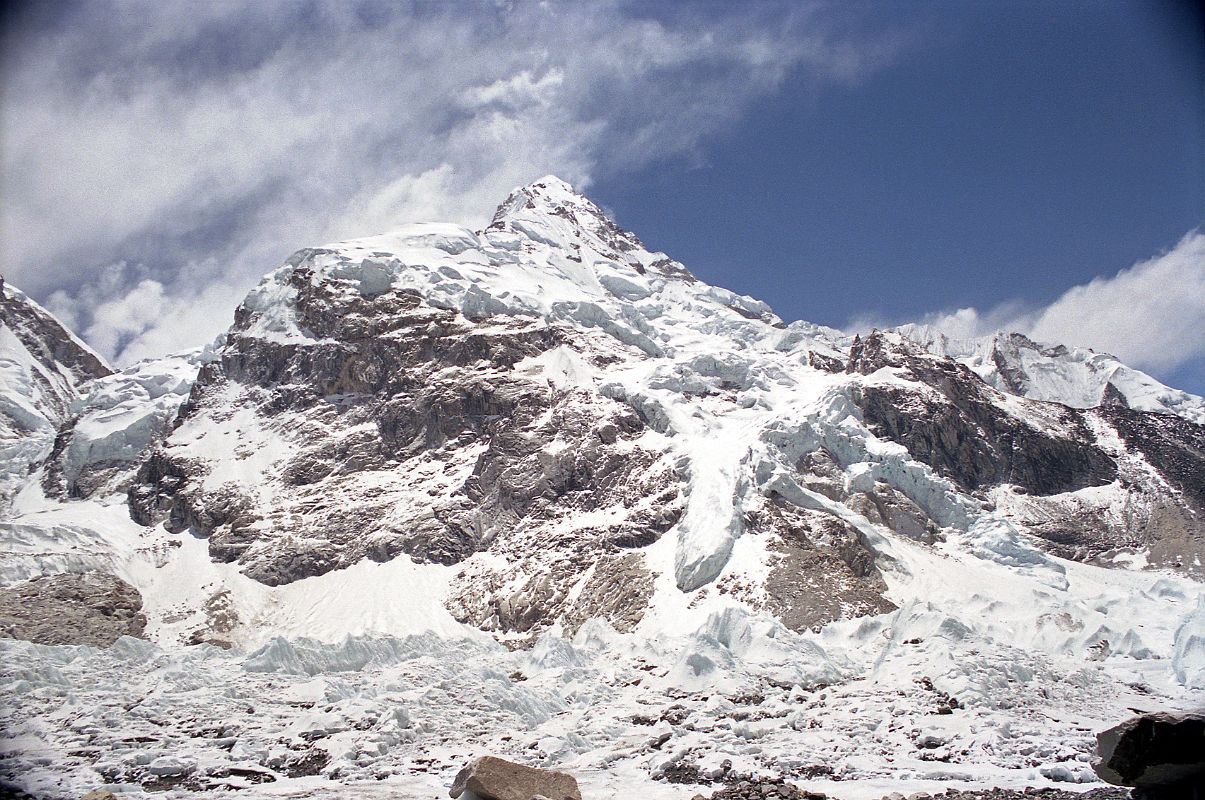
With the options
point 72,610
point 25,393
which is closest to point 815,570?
point 72,610

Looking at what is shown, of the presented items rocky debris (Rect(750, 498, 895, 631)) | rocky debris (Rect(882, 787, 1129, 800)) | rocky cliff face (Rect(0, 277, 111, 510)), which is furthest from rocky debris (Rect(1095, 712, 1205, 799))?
rocky cliff face (Rect(0, 277, 111, 510))

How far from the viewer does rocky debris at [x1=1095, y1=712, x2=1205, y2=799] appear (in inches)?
726

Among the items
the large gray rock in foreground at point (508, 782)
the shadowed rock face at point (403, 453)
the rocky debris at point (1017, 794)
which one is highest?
A: the shadowed rock face at point (403, 453)

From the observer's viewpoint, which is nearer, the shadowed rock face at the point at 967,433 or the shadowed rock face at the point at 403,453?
the shadowed rock face at the point at 403,453

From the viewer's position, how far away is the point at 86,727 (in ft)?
141

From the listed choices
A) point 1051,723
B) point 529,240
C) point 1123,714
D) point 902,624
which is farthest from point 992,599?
point 529,240

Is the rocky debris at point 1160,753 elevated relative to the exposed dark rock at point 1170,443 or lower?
lower

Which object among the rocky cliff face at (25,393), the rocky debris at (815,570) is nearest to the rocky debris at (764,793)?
the rocky debris at (815,570)

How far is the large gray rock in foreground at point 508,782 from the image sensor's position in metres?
25.2

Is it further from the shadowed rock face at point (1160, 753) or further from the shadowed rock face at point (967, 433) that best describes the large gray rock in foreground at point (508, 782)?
the shadowed rock face at point (967, 433)

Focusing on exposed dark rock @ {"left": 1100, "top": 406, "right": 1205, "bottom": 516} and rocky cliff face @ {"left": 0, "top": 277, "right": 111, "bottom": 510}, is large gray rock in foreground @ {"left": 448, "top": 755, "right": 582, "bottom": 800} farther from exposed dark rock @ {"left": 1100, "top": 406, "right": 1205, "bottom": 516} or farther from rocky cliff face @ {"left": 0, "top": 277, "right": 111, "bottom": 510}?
exposed dark rock @ {"left": 1100, "top": 406, "right": 1205, "bottom": 516}

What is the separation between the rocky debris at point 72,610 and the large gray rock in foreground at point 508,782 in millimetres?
64568

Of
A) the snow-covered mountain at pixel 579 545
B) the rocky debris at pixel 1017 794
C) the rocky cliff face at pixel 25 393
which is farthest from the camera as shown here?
the rocky cliff face at pixel 25 393

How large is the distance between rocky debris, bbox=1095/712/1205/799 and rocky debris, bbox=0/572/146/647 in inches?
3118
